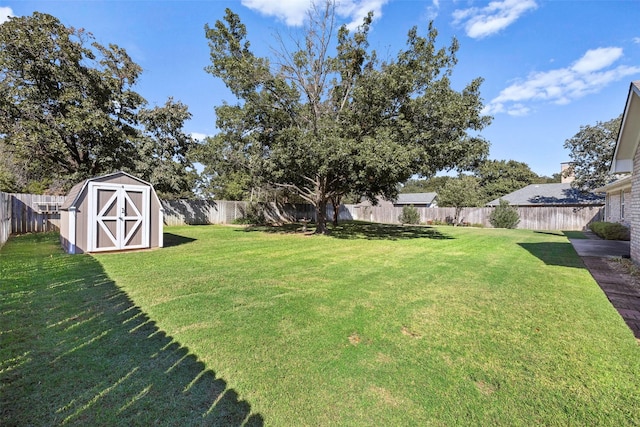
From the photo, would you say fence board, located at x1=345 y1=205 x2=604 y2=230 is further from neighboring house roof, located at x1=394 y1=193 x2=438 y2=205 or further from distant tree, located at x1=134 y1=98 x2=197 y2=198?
distant tree, located at x1=134 y1=98 x2=197 y2=198

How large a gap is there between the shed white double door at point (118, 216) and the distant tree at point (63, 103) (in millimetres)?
7840

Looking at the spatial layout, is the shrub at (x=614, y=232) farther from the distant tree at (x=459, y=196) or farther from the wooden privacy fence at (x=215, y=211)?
the wooden privacy fence at (x=215, y=211)

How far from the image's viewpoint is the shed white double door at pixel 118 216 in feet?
27.0

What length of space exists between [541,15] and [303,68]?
29.5 ft

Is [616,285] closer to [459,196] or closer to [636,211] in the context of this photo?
[636,211]

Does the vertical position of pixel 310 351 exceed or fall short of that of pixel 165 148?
it falls short

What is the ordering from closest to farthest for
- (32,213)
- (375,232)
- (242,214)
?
(32,213) → (375,232) → (242,214)

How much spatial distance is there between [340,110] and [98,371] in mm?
12106

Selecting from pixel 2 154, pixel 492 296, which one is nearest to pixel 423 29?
pixel 492 296

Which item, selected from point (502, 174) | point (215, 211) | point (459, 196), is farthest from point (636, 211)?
point (502, 174)

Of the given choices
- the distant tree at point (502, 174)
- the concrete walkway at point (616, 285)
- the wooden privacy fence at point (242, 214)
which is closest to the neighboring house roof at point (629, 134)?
the concrete walkway at point (616, 285)

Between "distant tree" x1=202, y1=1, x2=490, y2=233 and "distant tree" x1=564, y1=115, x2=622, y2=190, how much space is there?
15.4 metres

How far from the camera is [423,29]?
11.5 metres

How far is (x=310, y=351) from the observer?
9.30 feet
